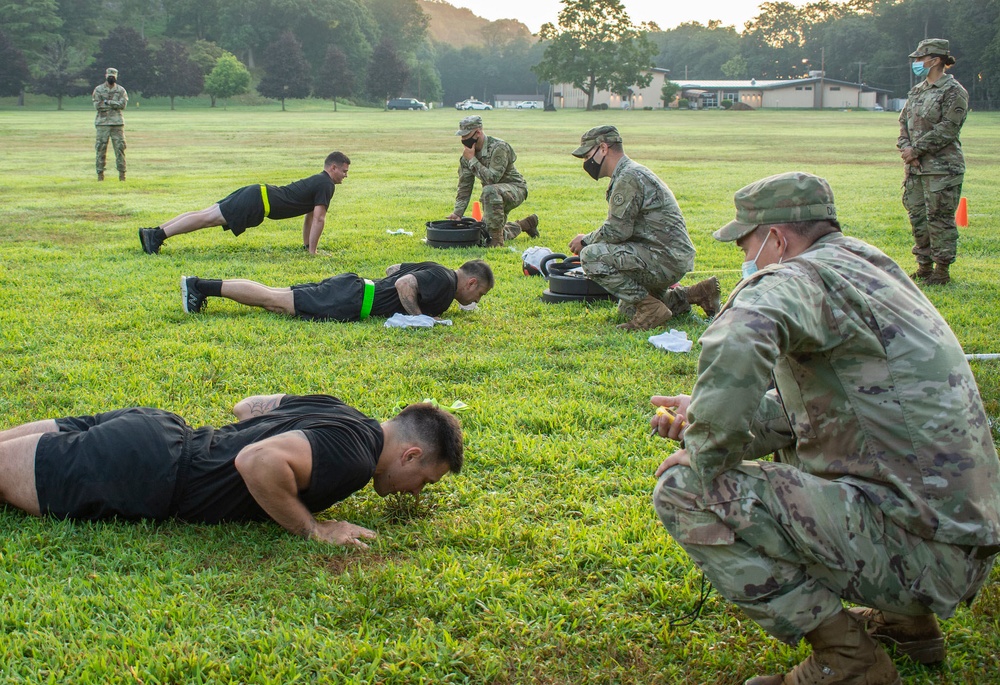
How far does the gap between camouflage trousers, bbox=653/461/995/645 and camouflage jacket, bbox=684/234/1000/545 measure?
0.07 m

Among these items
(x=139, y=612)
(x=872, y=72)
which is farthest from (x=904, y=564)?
(x=872, y=72)

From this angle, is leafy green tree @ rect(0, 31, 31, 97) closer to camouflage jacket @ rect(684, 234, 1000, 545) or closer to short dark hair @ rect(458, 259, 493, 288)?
short dark hair @ rect(458, 259, 493, 288)

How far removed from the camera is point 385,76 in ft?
354

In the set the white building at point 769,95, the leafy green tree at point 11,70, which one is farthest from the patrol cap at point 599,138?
the white building at point 769,95

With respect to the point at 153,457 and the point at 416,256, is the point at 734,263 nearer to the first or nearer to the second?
the point at 416,256

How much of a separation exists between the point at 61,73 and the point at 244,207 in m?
85.8

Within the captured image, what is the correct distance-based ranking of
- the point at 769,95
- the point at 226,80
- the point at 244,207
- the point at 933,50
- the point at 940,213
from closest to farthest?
the point at 933,50 < the point at 940,213 < the point at 244,207 < the point at 226,80 < the point at 769,95

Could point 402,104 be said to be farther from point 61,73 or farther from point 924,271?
point 924,271

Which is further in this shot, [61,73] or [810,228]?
[61,73]

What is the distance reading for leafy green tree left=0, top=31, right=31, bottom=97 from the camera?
256 feet

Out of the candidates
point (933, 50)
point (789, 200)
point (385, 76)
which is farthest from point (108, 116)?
point (385, 76)

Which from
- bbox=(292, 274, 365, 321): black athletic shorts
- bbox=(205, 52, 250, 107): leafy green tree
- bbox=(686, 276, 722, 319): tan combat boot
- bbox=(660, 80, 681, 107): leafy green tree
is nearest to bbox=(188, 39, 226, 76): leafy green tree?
bbox=(205, 52, 250, 107): leafy green tree

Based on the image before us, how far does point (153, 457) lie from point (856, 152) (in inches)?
1310

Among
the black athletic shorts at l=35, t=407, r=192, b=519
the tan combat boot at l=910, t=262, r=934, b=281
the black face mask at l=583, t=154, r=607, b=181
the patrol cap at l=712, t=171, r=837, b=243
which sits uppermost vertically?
the black face mask at l=583, t=154, r=607, b=181
